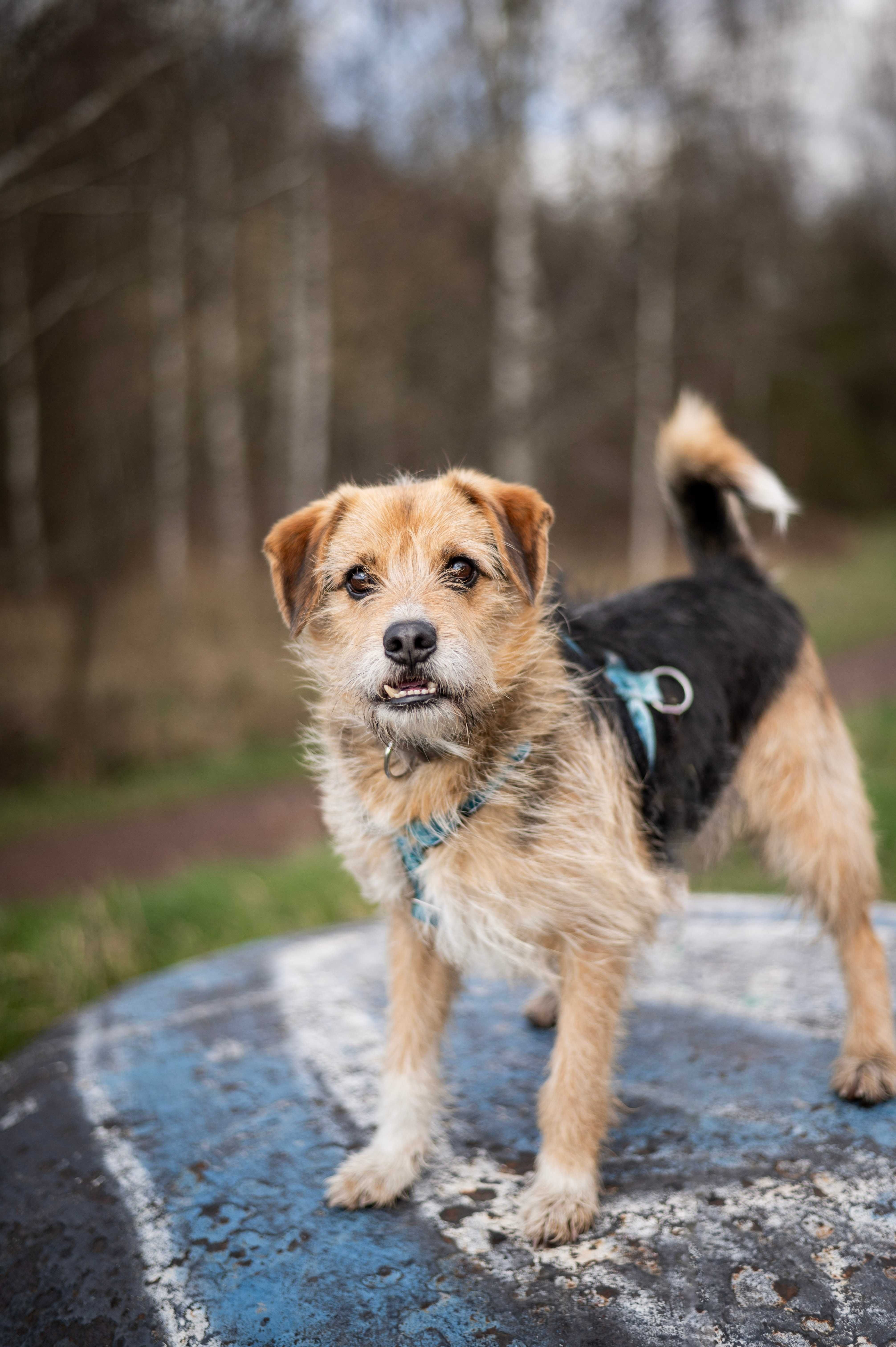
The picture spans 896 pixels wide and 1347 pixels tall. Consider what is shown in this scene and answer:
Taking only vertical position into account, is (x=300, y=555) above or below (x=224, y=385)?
below

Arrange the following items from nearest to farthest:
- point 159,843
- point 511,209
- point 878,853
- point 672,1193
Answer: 1. point 672,1193
2. point 878,853
3. point 159,843
4. point 511,209

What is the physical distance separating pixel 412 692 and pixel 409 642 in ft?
0.44

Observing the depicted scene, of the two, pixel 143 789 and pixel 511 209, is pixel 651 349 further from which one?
pixel 143 789

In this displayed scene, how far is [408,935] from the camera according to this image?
2.70m

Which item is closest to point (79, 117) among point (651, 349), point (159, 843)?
point (159, 843)

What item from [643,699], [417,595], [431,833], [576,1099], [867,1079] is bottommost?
[867,1079]

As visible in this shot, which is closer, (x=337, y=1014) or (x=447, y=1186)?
(x=447, y=1186)

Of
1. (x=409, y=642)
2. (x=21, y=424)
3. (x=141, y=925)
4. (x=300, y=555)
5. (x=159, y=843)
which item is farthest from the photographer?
(x=21, y=424)

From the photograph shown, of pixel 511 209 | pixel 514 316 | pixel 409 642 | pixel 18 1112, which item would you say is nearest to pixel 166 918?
pixel 18 1112

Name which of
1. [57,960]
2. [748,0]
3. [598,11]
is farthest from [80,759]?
[748,0]

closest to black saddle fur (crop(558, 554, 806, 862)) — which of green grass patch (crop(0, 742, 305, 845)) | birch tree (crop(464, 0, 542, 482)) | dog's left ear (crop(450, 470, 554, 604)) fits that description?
A: dog's left ear (crop(450, 470, 554, 604))

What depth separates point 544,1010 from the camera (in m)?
3.39

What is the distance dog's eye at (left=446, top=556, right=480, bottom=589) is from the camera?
8.31 feet

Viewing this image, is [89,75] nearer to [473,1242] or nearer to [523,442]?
[523,442]
